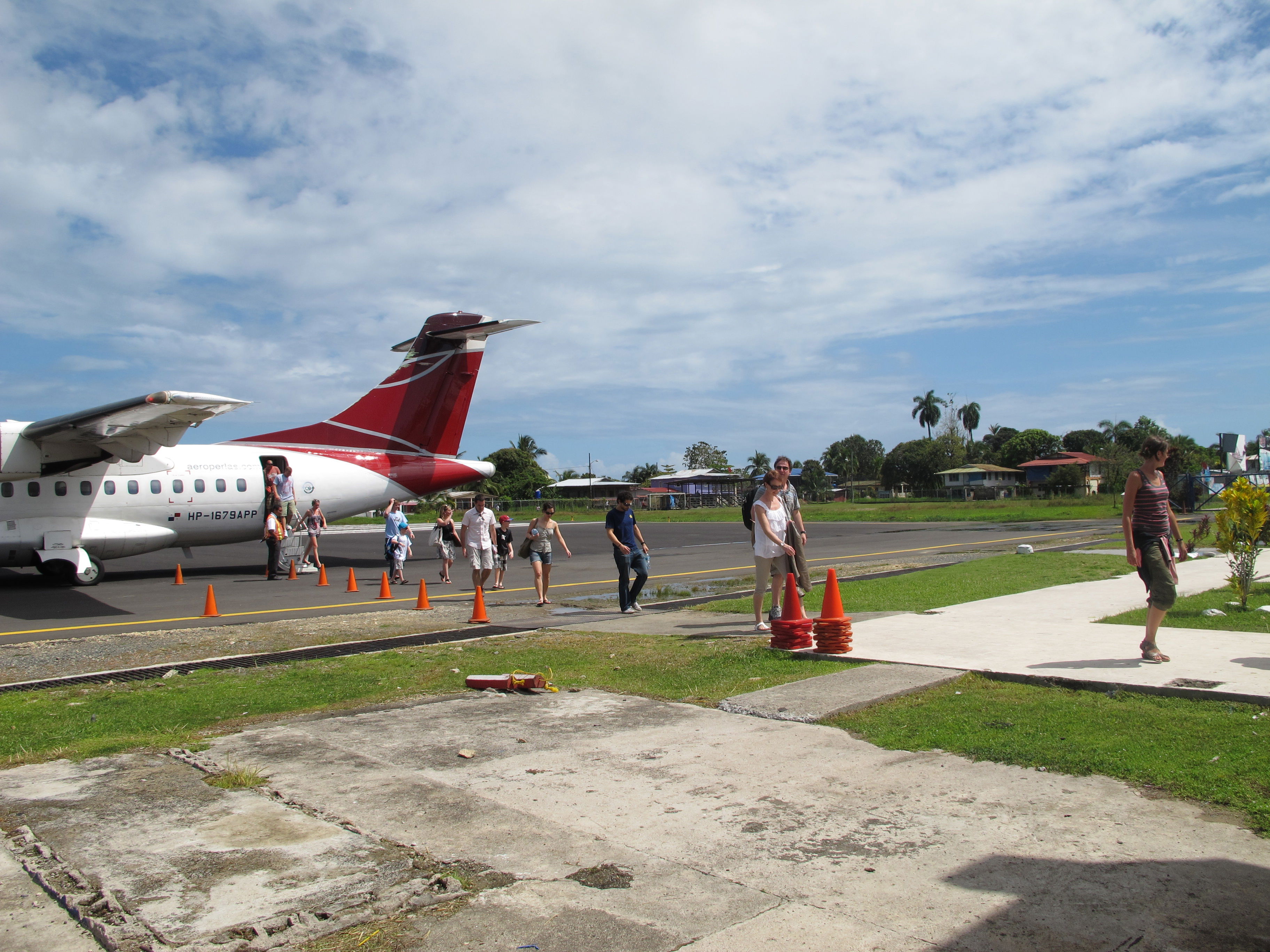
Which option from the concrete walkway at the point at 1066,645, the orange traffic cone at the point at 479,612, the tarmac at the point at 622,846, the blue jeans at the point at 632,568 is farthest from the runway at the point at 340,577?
the tarmac at the point at 622,846

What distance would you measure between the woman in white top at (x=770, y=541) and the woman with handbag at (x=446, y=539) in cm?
919

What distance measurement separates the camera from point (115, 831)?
12.9ft

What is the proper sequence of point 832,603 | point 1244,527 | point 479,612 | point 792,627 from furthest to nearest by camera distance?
1. point 479,612
2. point 1244,527
3. point 792,627
4. point 832,603

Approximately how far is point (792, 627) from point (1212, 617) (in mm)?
4662

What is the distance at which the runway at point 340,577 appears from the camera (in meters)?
13.3

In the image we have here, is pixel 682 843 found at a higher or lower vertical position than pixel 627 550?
lower

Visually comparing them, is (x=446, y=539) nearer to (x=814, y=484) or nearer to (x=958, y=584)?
A: (x=958, y=584)

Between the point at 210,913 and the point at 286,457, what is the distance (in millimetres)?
19850

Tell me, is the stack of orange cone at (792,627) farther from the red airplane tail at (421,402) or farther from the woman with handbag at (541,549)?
the red airplane tail at (421,402)

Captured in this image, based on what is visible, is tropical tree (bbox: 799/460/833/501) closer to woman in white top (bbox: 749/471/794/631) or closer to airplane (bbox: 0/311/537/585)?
airplane (bbox: 0/311/537/585)

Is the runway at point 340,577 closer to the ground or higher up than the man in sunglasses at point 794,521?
closer to the ground

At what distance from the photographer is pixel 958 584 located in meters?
13.6

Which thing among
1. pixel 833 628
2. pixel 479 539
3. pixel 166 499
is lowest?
pixel 833 628

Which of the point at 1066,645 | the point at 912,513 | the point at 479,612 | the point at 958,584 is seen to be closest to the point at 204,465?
the point at 479,612
